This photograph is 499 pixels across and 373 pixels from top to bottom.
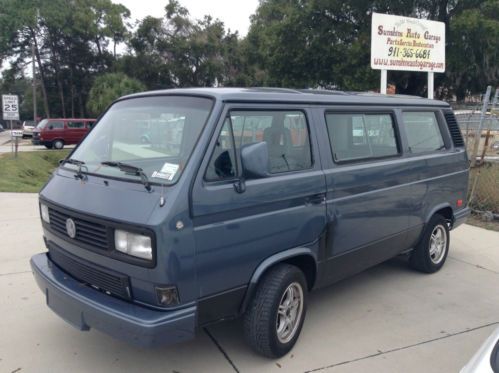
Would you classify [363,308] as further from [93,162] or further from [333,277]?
[93,162]

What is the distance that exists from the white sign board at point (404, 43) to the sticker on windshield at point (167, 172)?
869 cm

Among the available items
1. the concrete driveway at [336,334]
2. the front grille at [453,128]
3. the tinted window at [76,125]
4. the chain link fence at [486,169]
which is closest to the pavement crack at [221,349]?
the concrete driveway at [336,334]

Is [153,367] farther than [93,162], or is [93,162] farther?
[93,162]

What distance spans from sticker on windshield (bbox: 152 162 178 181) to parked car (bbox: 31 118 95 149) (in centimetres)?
2506

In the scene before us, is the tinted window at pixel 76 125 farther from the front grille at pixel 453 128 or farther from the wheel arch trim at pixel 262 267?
the wheel arch trim at pixel 262 267

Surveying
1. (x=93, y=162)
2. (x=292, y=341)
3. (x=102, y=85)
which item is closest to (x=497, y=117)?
(x=292, y=341)

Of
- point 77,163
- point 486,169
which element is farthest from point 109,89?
point 77,163

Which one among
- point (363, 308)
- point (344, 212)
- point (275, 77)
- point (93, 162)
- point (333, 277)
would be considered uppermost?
point (275, 77)

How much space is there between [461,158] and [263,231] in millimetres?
3429

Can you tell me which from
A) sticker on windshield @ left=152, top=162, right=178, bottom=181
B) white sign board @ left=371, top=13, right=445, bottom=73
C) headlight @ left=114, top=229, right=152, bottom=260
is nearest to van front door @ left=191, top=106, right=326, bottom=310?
sticker on windshield @ left=152, top=162, right=178, bottom=181

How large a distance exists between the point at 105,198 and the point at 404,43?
382 inches

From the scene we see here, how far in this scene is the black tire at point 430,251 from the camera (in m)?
5.12

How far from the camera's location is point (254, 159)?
2984 mm

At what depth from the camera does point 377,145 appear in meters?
4.34
